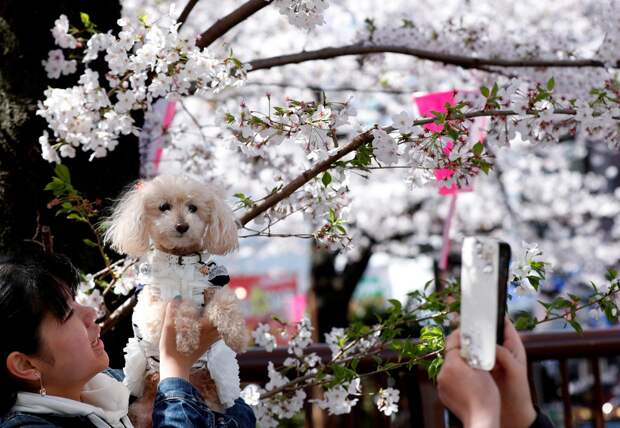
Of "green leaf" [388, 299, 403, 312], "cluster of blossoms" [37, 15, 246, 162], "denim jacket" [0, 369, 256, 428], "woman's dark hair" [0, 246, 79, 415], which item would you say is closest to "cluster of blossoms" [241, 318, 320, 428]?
"green leaf" [388, 299, 403, 312]

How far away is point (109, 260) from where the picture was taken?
267 cm

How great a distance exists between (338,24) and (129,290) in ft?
19.7

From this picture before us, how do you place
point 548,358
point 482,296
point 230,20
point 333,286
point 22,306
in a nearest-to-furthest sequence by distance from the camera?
point 482,296 → point 22,306 → point 230,20 → point 548,358 → point 333,286

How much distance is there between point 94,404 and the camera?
1.84 meters

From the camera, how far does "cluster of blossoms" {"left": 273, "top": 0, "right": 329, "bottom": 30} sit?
2.35 metres

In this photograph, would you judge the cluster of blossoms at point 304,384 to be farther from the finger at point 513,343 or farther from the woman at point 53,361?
the finger at point 513,343

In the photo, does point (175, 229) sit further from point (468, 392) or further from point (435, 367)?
point (468, 392)

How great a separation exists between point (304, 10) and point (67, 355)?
3.85 feet

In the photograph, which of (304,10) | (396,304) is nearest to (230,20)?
(304,10)

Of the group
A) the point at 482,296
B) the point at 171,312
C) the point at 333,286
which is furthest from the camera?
the point at 333,286

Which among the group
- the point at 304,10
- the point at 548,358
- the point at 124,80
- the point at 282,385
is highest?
the point at 304,10

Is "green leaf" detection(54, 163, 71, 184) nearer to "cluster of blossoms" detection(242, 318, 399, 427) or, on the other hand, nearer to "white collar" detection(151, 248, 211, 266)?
"white collar" detection(151, 248, 211, 266)

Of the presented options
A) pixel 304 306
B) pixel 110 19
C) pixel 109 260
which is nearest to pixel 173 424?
pixel 109 260

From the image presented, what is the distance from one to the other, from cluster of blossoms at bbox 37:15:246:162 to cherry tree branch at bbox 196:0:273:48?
0.28 metres
